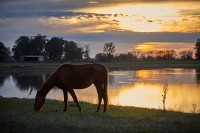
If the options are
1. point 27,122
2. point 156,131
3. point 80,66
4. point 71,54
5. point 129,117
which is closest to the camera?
point 156,131

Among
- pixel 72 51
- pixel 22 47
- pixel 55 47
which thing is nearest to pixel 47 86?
pixel 72 51

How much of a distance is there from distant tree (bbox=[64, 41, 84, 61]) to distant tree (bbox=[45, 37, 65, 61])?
2.01 m

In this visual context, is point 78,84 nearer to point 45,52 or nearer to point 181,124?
point 181,124

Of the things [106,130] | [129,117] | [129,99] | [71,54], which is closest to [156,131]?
[106,130]

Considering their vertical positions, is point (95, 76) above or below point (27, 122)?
above

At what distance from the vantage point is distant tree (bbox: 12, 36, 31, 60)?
123625 mm

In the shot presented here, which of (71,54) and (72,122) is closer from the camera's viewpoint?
(72,122)

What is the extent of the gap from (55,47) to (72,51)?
21.8ft

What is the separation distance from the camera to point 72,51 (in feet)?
360

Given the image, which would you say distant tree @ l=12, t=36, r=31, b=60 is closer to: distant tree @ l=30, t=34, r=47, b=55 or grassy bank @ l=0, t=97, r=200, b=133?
distant tree @ l=30, t=34, r=47, b=55

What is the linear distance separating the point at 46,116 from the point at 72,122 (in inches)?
60.2

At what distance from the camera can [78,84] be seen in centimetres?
1341

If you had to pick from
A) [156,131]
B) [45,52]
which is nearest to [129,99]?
[156,131]

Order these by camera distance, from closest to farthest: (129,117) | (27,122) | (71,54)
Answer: (27,122)
(129,117)
(71,54)
